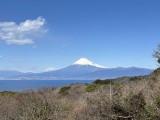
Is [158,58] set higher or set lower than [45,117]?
higher

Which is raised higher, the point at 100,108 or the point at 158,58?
the point at 158,58

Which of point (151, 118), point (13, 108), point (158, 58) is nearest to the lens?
point (151, 118)

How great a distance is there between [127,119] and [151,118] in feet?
11.6

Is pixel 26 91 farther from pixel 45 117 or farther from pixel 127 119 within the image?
pixel 127 119

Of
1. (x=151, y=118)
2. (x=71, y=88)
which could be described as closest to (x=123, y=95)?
(x=151, y=118)

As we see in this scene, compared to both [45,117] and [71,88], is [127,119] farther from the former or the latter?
[71,88]

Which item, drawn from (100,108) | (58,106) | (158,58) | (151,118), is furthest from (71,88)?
(151,118)

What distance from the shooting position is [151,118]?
939 inches

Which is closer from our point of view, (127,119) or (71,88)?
(127,119)

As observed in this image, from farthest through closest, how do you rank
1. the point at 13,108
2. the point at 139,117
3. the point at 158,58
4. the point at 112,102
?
the point at 158,58 → the point at 13,108 → the point at 112,102 → the point at 139,117

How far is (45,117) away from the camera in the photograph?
30016 mm

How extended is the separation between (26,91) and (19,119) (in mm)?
9718

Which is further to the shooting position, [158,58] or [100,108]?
[158,58]

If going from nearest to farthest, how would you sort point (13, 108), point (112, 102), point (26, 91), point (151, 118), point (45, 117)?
point (151, 118)
point (112, 102)
point (45, 117)
point (13, 108)
point (26, 91)
